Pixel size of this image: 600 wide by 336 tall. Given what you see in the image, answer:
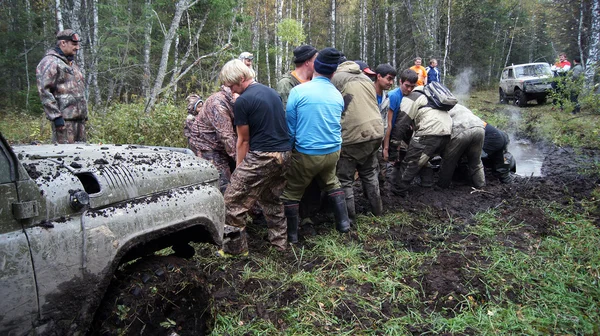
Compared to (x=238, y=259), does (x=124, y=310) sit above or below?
above

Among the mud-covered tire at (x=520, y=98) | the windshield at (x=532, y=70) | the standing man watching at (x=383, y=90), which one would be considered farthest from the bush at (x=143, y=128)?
the windshield at (x=532, y=70)

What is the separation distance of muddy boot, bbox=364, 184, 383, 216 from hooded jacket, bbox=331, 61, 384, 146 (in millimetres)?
709

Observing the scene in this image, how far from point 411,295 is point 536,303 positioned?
3.27 ft

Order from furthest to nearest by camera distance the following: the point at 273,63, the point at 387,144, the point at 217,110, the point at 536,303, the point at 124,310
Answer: the point at 273,63
the point at 387,144
the point at 217,110
the point at 536,303
the point at 124,310

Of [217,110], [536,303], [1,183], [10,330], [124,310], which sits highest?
[217,110]

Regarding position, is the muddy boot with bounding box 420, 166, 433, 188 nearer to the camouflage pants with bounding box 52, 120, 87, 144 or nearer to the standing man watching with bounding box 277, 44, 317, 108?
the standing man watching with bounding box 277, 44, 317, 108

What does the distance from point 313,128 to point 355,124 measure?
86 cm

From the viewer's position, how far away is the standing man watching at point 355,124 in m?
5.03

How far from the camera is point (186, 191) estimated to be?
270 cm

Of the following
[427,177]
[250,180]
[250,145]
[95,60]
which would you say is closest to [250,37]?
[95,60]

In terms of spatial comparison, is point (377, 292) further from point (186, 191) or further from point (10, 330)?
point (10, 330)

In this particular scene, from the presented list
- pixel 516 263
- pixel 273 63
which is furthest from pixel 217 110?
pixel 273 63

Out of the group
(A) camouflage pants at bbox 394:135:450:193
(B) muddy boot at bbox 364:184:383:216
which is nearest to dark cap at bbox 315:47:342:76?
(B) muddy boot at bbox 364:184:383:216

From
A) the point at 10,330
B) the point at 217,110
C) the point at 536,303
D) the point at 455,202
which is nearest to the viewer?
the point at 10,330
